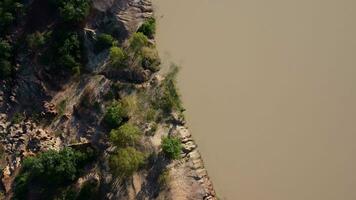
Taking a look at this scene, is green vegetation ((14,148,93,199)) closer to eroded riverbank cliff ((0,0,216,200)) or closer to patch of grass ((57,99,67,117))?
eroded riverbank cliff ((0,0,216,200))

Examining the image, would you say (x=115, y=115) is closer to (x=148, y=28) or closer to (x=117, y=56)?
(x=117, y=56)

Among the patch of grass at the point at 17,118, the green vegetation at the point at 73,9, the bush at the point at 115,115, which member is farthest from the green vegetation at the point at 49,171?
the green vegetation at the point at 73,9

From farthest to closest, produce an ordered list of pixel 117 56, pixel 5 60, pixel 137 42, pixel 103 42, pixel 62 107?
pixel 103 42 → pixel 5 60 → pixel 62 107 → pixel 137 42 → pixel 117 56

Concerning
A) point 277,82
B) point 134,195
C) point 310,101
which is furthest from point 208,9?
point 134,195

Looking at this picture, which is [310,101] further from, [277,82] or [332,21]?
[332,21]

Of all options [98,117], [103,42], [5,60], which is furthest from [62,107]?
[103,42]

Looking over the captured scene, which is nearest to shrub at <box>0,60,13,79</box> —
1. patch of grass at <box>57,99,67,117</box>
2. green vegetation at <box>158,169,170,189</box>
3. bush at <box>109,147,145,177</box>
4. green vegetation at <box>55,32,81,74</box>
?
green vegetation at <box>55,32,81,74</box>
